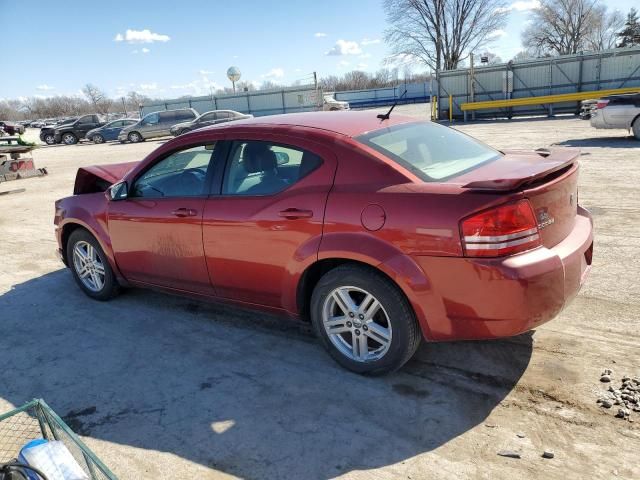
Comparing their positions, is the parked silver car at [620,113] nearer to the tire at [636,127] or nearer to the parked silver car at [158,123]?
the tire at [636,127]

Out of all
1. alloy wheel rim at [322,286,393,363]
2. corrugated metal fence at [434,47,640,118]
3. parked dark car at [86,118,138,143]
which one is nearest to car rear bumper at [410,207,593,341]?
alloy wheel rim at [322,286,393,363]

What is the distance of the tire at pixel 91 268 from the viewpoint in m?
4.87

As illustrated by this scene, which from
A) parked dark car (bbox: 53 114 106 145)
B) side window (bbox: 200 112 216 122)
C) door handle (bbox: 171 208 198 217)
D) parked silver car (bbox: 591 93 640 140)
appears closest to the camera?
door handle (bbox: 171 208 198 217)

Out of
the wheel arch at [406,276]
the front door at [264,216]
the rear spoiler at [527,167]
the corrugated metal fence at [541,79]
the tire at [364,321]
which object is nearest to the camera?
the rear spoiler at [527,167]

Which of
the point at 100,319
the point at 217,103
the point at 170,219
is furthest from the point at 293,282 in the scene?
the point at 217,103

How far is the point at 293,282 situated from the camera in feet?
11.2

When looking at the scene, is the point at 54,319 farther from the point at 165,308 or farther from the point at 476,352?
the point at 476,352

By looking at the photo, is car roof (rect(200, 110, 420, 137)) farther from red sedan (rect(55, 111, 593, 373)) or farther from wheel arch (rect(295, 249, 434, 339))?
wheel arch (rect(295, 249, 434, 339))

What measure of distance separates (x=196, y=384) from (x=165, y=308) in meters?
1.51

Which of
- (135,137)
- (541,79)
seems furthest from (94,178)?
(135,137)

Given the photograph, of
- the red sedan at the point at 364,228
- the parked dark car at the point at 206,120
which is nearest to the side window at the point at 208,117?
the parked dark car at the point at 206,120

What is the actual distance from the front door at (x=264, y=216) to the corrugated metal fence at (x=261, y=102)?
29.3 metres

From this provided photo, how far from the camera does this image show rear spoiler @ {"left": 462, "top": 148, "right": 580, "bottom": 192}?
2682 millimetres

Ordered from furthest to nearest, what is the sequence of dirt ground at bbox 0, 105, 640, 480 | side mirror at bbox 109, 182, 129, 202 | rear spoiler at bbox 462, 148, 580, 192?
1. side mirror at bbox 109, 182, 129, 202
2. rear spoiler at bbox 462, 148, 580, 192
3. dirt ground at bbox 0, 105, 640, 480
